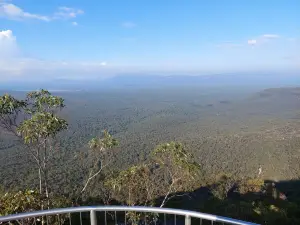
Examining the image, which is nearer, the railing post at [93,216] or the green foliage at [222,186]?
the railing post at [93,216]

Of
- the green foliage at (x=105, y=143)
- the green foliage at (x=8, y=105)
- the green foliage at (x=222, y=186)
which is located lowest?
the green foliage at (x=222, y=186)

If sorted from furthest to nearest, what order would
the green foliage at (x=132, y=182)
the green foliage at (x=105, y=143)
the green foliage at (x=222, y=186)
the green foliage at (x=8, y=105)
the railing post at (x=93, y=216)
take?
1. the green foliage at (x=222, y=186)
2. the green foliage at (x=132, y=182)
3. the green foliage at (x=105, y=143)
4. the green foliage at (x=8, y=105)
5. the railing post at (x=93, y=216)

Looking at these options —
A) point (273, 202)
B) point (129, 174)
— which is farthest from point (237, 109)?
point (129, 174)

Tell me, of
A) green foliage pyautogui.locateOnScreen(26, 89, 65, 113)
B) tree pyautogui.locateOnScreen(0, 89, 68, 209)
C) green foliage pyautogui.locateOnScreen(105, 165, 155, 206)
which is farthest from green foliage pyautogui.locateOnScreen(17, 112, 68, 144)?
green foliage pyautogui.locateOnScreen(105, 165, 155, 206)

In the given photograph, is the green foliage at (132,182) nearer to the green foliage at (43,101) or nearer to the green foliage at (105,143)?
the green foliage at (105,143)

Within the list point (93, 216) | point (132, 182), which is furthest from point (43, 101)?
point (93, 216)

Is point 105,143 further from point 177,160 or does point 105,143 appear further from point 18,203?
point 18,203

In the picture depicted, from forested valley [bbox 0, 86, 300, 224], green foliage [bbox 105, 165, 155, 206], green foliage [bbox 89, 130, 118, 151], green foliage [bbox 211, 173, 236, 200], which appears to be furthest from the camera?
green foliage [bbox 211, 173, 236, 200]

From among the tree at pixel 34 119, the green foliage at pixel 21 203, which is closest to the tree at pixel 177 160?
the tree at pixel 34 119

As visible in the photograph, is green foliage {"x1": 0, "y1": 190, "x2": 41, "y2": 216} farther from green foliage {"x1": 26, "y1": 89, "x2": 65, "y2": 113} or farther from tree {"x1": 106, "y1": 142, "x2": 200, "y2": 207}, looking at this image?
tree {"x1": 106, "y1": 142, "x2": 200, "y2": 207}
